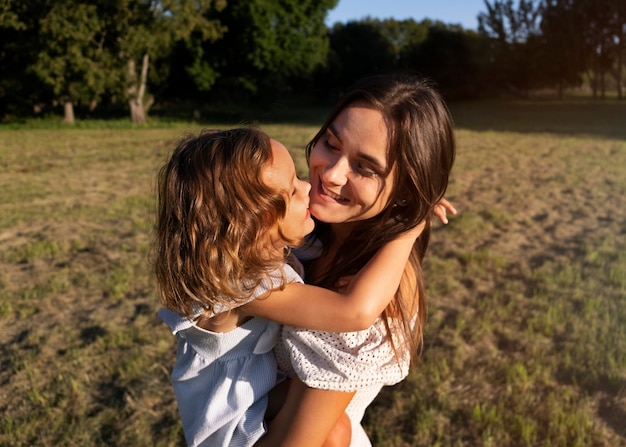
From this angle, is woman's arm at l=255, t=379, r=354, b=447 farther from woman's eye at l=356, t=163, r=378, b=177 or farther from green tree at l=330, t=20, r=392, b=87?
green tree at l=330, t=20, r=392, b=87

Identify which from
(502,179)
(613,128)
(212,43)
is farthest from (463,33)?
(502,179)

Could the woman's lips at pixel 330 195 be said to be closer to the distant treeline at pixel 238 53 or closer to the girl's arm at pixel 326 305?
the girl's arm at pixel 326 305

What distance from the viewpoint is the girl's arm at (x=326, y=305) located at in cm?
129

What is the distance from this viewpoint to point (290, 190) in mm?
1407

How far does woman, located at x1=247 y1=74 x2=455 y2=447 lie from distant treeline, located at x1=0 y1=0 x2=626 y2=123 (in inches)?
893

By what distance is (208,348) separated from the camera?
1384 millimetres

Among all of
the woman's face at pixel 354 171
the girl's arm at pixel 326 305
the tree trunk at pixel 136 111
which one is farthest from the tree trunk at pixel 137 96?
the girl's arm at pixel 326 305

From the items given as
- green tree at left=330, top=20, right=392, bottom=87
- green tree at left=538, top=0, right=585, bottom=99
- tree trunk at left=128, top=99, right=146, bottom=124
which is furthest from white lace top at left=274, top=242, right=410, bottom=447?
green tree at left=330, top=20, right=392, bottom=87

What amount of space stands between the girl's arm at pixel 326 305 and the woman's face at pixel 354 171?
0.23 metres

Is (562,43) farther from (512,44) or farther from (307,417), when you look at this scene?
(307,417)

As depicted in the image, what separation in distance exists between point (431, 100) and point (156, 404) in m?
2.49

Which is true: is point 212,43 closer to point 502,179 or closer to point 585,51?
point 585,51

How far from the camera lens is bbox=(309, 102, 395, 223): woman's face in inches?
57.3

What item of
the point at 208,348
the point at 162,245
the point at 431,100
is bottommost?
the point at 208,348
